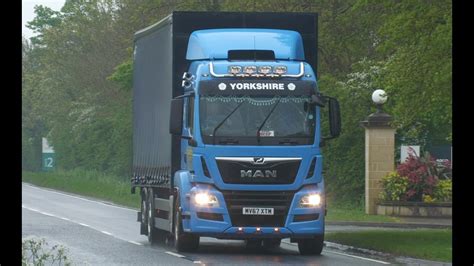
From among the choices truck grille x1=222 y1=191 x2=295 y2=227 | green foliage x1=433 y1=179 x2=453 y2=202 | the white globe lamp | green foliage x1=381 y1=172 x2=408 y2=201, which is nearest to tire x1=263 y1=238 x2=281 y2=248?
truck grille x1=222 y1=191 x2=295 y2=227

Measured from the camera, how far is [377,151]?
38.2 m

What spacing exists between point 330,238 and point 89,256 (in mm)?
6668

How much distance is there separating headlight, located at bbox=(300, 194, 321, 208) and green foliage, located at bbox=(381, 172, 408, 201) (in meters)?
15.5

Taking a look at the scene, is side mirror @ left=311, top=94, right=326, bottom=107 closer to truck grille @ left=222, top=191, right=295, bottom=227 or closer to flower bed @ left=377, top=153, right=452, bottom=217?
truck grille @ left=222, top=191, right=295, bottom=227

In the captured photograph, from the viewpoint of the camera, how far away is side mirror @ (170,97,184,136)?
21.8 metres

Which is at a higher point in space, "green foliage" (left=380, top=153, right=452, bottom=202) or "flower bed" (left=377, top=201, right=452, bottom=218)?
"green foliage" (left=380, top=153, right=452, bottom=202)

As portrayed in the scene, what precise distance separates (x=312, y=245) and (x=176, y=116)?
11.1ft

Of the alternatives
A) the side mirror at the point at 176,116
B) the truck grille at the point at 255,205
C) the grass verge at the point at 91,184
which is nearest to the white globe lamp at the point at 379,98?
the grass verge at the point at 91,184

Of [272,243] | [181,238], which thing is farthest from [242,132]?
[272,243]

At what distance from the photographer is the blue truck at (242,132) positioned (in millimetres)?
21641

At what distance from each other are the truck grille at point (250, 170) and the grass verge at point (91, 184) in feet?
78.9

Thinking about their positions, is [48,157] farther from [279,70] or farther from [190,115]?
[279,70]

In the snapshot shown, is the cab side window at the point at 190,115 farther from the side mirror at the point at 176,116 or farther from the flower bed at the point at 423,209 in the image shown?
the flower bed at the point at 423,209

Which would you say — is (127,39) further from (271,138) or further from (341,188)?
(271,138)
